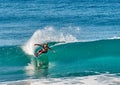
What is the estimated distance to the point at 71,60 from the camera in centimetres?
3753

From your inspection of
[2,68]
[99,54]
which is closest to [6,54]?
[2,68]

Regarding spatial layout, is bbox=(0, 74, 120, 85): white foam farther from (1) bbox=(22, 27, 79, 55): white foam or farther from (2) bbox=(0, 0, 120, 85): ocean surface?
(1) bbox=(22, 27, 79, 55): white foam

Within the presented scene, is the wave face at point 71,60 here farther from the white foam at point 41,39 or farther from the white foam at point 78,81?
the white foam at point 78,81

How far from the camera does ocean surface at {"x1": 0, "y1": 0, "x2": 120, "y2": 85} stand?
1296 inches

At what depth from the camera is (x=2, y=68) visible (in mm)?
35281

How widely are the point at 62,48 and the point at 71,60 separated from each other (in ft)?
7.61

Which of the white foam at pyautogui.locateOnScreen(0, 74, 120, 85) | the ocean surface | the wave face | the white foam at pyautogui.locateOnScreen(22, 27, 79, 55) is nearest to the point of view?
the white foam at pyautogui.locateOnScreen(0, 74, 120, 85)

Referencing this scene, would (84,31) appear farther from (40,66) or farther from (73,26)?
(40,66)

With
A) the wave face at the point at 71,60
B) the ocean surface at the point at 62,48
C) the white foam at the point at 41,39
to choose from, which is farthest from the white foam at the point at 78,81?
the white foam at the point at 41,39

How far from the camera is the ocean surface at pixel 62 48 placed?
3291cm

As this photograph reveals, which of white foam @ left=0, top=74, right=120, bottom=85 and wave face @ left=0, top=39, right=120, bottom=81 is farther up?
wave face @ left=0, top=39, right=120, bottom=81

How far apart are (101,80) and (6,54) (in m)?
9.32

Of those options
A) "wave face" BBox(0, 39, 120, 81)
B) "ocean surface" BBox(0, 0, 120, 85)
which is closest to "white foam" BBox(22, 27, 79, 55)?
"ocean surface" BBox(0, 0, 120, 85)

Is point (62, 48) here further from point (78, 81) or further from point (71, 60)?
point (78, 81)
